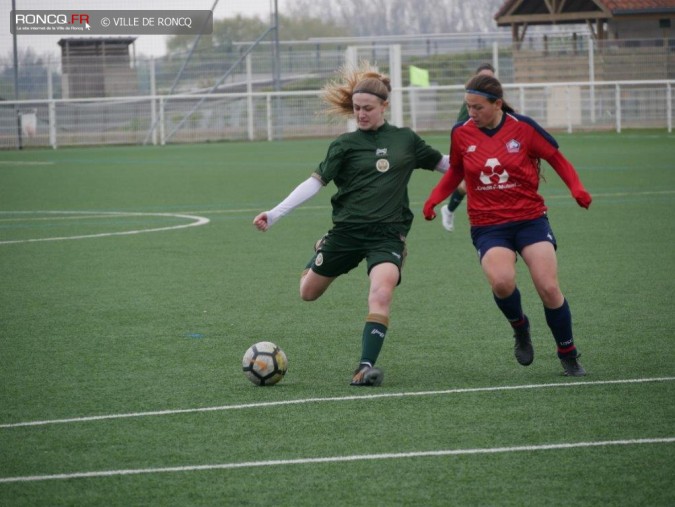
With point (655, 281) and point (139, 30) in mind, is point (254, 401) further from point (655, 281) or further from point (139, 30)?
point (139, 30)

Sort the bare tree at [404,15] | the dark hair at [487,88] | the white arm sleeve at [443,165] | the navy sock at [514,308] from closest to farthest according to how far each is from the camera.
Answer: the dark hair at [487,88] < the navy sock at [514,308] < the white arm sleeve at [443,165] < the bare tree at [404,15]

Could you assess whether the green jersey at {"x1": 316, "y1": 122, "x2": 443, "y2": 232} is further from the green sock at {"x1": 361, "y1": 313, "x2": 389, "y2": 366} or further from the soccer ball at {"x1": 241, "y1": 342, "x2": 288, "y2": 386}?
the soccer ball at {"x1": 241, "y1": 342, "x2": 288, "y2": 386}

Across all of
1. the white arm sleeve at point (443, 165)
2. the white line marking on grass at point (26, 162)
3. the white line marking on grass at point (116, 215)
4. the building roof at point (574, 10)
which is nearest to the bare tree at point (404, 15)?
the building roof at point (574, 10)

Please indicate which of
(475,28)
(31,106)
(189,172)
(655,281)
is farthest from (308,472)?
(475,28)

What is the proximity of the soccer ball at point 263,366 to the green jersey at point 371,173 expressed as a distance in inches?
38.8

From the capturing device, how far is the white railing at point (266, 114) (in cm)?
3728

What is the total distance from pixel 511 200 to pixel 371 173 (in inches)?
33.5

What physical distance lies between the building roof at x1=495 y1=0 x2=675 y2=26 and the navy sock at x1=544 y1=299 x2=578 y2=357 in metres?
37.8

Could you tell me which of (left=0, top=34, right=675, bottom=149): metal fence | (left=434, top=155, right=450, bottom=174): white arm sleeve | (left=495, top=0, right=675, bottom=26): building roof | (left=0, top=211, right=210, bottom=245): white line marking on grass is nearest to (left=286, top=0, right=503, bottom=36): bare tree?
(left=495, top=0, right=675, bottom=26): building roof

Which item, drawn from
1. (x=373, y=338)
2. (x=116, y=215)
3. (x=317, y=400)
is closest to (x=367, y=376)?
(x=373, y=338)

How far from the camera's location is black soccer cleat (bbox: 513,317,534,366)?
6852 mm

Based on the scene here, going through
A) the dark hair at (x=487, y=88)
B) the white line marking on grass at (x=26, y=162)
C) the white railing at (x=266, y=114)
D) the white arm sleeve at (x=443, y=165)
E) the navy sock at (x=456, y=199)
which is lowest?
the navy sock at (x=456, y=199)

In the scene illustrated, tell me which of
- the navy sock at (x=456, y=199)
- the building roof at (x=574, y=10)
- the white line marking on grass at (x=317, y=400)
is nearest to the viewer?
the white line marking on grass at (x=317, y=400)

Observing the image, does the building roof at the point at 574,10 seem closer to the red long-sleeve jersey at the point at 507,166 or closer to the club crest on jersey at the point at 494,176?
the red long-sleeve jersey at the point at 507,166
